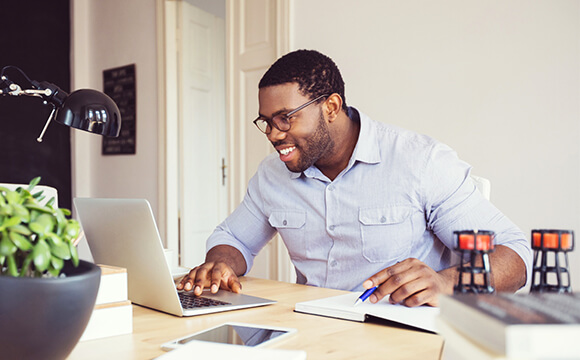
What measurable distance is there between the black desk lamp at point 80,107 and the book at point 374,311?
2.04 ft

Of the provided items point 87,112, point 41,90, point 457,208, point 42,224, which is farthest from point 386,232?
point 42,224

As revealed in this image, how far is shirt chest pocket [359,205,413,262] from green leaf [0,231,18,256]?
106 cm

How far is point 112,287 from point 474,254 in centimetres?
56

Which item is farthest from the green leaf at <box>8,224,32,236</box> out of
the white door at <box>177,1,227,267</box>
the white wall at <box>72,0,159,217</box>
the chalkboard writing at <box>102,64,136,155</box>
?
the chalkboard writing at <box>102,64,136,155</box>

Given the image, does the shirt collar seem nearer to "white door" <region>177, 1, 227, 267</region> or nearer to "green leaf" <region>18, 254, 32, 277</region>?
"green leaf" <region>18, 254, 32, 277</region>

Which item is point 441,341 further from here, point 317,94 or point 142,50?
point 142,50

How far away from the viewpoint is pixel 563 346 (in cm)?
38

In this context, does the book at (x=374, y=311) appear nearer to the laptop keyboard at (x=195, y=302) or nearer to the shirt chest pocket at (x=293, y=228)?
the laptop keyboard at (x=195, y=302)

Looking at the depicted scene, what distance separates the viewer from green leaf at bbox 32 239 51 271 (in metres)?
0.58

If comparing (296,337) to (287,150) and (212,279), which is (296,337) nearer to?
(212,279)

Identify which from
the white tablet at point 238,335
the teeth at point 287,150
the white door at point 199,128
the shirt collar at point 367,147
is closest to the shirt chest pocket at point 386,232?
the shirt collar at point 367,147

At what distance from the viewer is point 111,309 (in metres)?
0.87

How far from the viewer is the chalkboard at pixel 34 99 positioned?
13.3 ft

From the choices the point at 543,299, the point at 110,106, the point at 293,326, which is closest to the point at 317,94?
the point at 110,106
